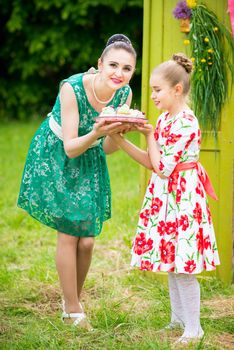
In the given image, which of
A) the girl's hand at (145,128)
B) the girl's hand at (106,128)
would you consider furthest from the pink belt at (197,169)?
the girl's hand at (106,128)

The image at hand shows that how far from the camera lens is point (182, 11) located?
4352 mm

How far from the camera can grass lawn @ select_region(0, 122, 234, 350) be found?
3.41 meters

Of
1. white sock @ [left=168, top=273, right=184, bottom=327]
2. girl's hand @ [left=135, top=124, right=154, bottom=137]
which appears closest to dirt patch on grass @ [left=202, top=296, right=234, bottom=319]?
white sock @ [left=168, top=273, right=184, bottom=327]

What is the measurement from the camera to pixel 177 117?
3.43 meters

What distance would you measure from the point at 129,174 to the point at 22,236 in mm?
2620

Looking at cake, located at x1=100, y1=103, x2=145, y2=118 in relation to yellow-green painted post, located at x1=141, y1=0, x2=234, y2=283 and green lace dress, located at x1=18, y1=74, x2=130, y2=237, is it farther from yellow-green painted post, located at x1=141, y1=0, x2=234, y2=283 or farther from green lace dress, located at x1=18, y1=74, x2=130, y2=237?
yellow-green painted post, located at x1=141, y1=0, x2=234, y2=283

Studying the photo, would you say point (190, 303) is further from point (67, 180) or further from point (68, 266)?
Answer: point (67, 180)

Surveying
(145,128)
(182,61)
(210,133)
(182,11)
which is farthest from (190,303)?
(182,11)

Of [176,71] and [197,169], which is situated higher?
[176,71]

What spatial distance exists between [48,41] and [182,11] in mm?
9610

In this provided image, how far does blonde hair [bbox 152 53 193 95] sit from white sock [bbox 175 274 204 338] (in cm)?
88

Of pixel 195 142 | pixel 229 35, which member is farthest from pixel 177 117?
pixel 229 35

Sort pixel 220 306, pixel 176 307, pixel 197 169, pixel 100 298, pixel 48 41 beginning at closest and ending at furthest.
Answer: pixel 197 169 < pixel 176 307 < pixel 220 306 < pixel 100 298 < pixel 48 41

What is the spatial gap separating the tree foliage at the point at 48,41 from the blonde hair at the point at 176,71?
373 inches
